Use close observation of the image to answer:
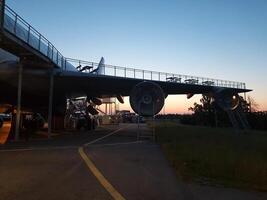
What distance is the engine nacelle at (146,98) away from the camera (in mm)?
26297

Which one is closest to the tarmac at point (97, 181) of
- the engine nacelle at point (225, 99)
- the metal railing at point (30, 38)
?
the metal railing at point (30, 38)

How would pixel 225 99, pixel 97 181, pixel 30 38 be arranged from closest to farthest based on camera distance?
pixel 97 181, pixel 30 38, pixel 225 99

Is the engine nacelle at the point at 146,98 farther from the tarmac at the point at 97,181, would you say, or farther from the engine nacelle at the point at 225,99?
the tarmac at the point at 97,181

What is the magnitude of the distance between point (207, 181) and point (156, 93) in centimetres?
1767

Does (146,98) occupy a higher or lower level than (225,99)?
lower

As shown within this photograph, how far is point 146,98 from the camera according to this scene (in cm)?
2655

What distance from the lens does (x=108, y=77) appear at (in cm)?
2916

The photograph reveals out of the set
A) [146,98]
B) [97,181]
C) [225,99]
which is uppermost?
[225,99]

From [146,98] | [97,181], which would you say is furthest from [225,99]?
[97,181]

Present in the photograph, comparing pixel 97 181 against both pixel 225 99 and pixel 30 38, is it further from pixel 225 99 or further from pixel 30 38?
pixel 225 99

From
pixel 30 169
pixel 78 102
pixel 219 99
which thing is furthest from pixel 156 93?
pixel 78 102

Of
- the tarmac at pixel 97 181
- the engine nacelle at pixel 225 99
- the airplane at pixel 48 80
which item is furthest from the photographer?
the engine nacelle at pixel 225 99

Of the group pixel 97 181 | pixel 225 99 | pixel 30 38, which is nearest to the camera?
pixel 97 181

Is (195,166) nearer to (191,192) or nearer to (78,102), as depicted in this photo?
(191,192)
